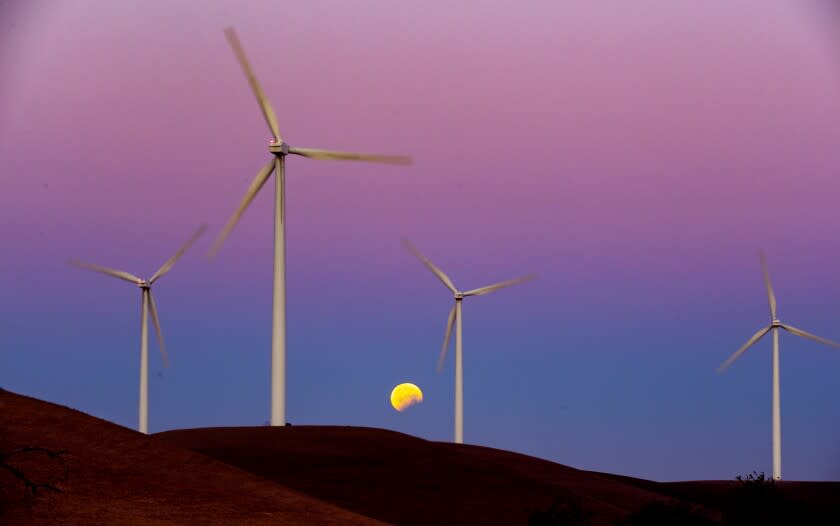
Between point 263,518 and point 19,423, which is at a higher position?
point 19,423

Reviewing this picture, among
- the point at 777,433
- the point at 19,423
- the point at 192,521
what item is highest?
the point at 777,433

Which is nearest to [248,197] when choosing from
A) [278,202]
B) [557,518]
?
[278,202]

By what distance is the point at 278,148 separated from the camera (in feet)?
303

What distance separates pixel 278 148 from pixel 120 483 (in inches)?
1321

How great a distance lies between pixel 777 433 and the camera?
13112 cm

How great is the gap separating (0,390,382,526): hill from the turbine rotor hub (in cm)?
2431

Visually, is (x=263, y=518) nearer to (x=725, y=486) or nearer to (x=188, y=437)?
(x=188, y=437)

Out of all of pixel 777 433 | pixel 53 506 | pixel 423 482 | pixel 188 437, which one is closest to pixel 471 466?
pixel 423 482

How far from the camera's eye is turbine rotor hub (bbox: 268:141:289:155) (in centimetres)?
9238

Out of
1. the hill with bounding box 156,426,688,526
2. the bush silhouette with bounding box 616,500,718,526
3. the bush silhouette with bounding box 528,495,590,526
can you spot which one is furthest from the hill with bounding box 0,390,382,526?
the bush silhouette with bounding box 616,500,718,526

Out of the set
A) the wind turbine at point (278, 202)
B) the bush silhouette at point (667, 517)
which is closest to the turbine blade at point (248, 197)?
the wind turbine at point (278, 202)

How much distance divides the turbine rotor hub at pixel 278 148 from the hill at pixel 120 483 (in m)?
24.3

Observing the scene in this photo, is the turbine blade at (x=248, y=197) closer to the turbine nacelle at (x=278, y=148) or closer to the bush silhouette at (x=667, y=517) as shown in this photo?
the turbine nacelle at (x=278, y=148)

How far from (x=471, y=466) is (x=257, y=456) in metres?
14.2
